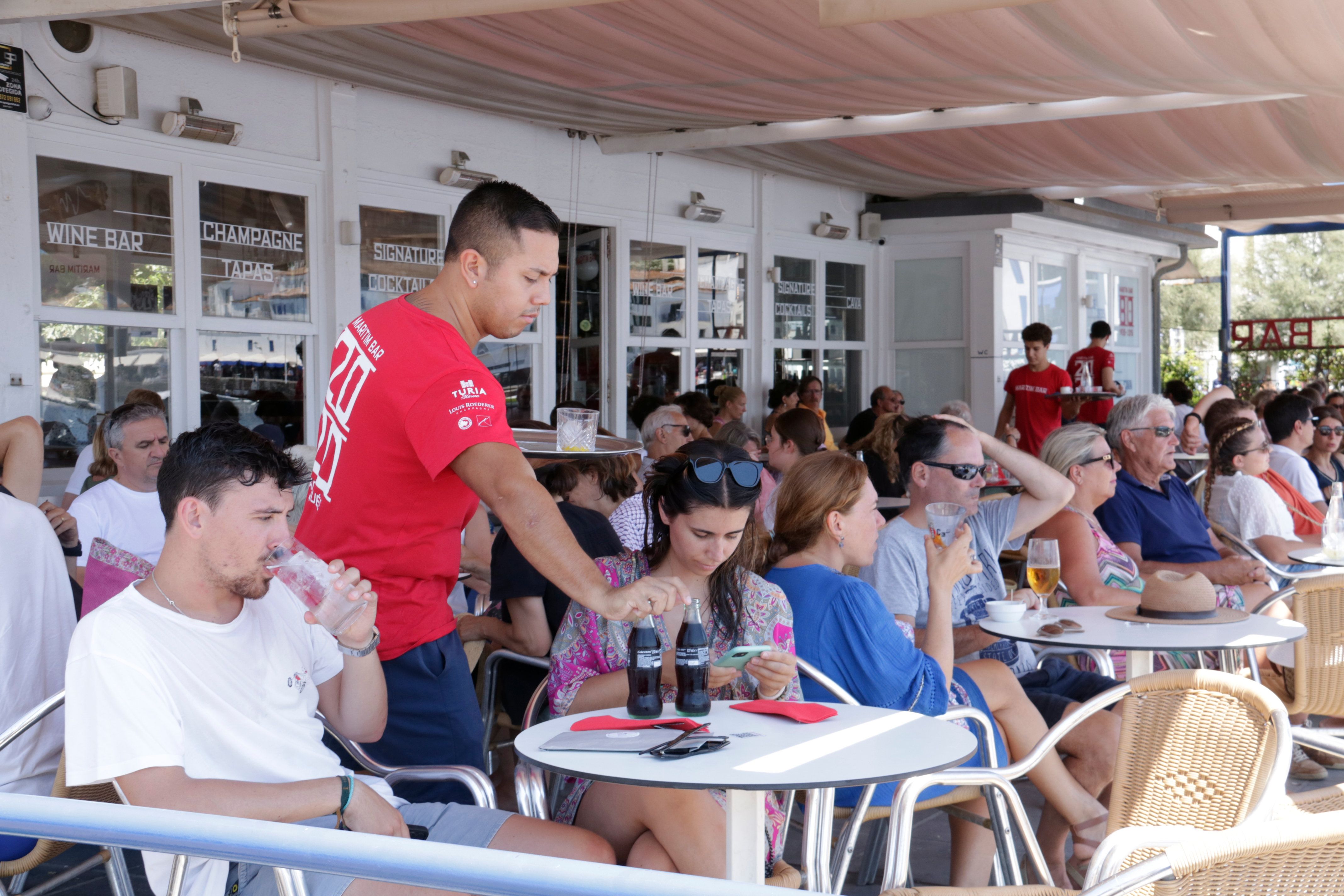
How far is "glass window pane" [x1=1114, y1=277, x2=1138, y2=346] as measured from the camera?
1489cm

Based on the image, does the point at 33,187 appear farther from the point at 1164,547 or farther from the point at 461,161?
the point at 1164,547

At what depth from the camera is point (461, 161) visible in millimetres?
8148

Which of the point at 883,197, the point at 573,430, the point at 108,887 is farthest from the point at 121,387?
the point at 883,197

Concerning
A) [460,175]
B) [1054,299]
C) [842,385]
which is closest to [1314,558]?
[460,175]

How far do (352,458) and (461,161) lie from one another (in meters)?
6.09

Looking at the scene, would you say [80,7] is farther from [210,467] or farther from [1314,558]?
[1314,558]

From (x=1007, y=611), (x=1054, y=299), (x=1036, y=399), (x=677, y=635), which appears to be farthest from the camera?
(x=1054, y=299)

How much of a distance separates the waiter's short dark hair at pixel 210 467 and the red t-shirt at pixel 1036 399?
28.2 feet

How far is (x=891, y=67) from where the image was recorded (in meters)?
6.13

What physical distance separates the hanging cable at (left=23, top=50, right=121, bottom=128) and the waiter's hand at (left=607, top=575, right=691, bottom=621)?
5229mm

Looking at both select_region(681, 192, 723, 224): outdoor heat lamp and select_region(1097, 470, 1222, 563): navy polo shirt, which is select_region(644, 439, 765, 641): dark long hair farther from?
select_region(681, 192, 723, 224): outdoor heat lamp

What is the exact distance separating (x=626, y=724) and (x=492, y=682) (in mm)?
1773

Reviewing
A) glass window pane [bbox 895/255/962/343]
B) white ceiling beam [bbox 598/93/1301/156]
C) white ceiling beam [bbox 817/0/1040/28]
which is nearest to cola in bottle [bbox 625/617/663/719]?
white ceiling beam [bbox 817/0/1040/28]

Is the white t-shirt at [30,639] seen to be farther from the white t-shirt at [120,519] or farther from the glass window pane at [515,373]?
the glass window pane at [515,373]
